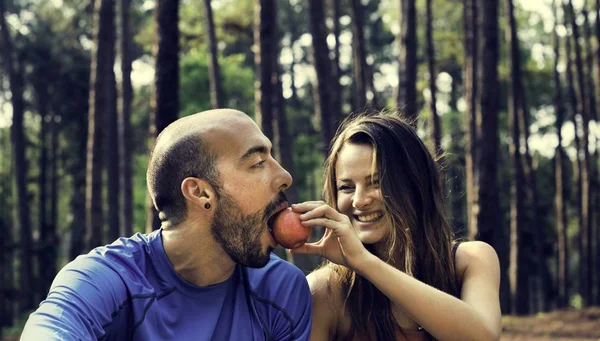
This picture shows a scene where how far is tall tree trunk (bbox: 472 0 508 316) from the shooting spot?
1702 centimetres

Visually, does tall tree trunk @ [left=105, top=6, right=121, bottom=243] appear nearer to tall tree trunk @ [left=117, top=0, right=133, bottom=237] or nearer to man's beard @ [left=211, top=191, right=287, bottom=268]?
tall tree trunk @ [left=117, top=0, right=133, bottom=237]

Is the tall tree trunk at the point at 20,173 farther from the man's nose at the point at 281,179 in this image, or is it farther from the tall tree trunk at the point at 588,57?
the man's nose at the point at 281,179

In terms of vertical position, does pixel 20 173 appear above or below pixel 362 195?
above

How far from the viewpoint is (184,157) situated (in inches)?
165

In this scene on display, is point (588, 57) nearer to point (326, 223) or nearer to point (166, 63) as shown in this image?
point (166, 63)

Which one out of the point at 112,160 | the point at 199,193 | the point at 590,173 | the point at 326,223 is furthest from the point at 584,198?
the point at 199,193

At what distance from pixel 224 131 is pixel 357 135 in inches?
39.6

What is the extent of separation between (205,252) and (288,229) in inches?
15.1

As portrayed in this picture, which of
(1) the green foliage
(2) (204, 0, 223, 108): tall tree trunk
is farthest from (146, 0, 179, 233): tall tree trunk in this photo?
(1) the green foliage

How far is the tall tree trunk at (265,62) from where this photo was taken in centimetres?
1684

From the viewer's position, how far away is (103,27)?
20.9m

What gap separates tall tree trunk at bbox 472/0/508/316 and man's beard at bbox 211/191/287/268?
13190 millimetres

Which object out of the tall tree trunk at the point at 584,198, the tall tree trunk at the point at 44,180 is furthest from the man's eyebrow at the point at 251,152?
the tall tree trunk at the point at 44,180

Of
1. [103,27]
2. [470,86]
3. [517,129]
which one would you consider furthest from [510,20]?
[103,27]
